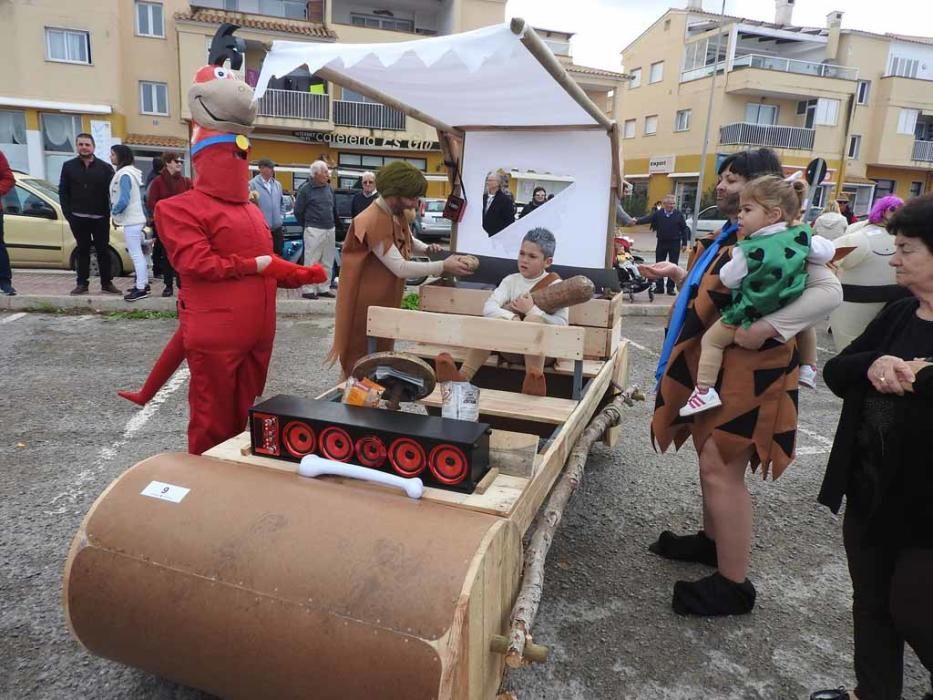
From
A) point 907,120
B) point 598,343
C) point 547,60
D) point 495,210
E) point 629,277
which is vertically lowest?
point 629,277

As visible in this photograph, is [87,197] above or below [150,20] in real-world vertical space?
below

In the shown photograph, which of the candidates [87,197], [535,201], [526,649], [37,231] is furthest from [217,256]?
[37,231]

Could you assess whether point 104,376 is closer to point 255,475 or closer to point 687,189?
point 255,475

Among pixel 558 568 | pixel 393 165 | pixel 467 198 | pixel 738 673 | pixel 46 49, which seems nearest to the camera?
pixel 738 673

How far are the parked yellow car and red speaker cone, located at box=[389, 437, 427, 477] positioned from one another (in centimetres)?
903

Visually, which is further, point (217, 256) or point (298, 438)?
point (217, 256)

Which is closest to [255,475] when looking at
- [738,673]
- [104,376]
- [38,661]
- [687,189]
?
[38,661]

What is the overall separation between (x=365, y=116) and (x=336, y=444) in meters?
27.5

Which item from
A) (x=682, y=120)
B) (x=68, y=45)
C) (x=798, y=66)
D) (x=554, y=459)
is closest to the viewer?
(x=554, y=459)

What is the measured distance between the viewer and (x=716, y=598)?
283 centimetres

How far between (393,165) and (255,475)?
7.00ft

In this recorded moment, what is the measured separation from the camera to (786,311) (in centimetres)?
245

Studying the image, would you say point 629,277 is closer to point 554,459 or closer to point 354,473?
point 554,459

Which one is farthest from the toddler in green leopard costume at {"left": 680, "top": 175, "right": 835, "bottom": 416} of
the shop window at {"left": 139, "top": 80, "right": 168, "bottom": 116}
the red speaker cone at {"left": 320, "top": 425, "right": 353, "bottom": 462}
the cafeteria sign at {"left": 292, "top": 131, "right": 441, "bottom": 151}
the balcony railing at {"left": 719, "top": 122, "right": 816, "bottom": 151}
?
the balcony railing at {"left": 719, "top": 122, "right": 816, "bottom": 151}
